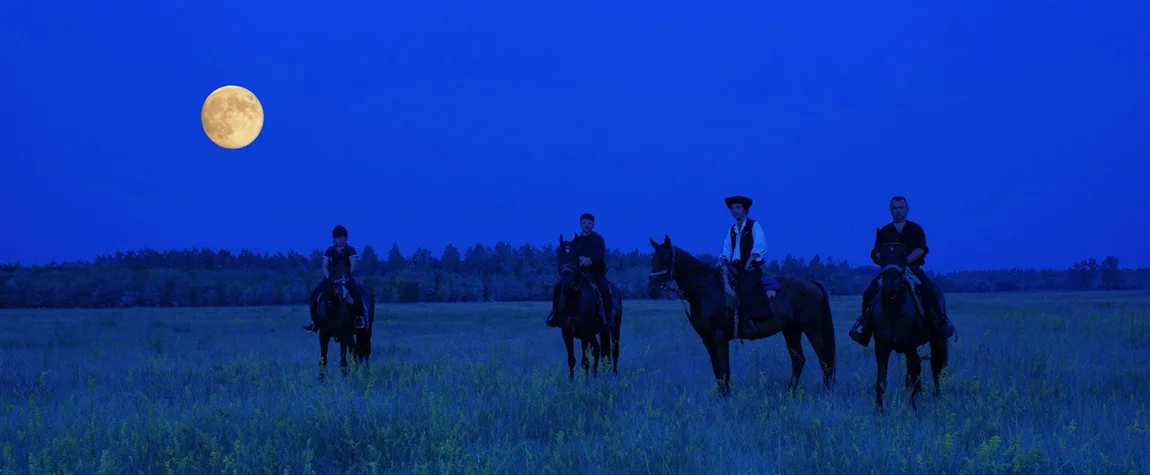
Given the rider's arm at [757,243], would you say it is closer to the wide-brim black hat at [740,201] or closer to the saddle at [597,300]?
the wide-brim black hat at [740,201]

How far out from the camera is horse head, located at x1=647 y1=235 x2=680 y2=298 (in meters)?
9.84

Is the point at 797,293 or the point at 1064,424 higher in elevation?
the point at 797,293

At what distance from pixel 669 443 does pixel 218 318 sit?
3026 centimetres

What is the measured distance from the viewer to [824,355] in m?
11.0

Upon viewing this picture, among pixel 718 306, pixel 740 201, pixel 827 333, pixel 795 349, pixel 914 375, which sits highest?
pixel 740 201

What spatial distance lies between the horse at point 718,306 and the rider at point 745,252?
8.8 inches

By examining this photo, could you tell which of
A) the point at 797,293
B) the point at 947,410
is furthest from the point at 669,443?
the point at 797,293

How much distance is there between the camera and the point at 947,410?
7.85 metres

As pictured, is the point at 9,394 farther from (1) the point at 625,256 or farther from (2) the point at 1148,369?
(1) the point at 625,256

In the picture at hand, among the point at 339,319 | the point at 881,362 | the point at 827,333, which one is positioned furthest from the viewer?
the point at 339,319

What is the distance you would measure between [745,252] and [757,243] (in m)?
0.21

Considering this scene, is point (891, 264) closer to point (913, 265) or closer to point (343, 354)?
point (913, 265)

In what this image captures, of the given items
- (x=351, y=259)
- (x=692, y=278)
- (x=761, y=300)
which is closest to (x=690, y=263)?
(x=692, y=278)

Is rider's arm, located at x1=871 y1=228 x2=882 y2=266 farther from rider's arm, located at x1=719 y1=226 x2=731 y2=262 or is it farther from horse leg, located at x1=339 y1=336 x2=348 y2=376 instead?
horse leg, located at x1=339 y1=336 x2=348 y2=376
